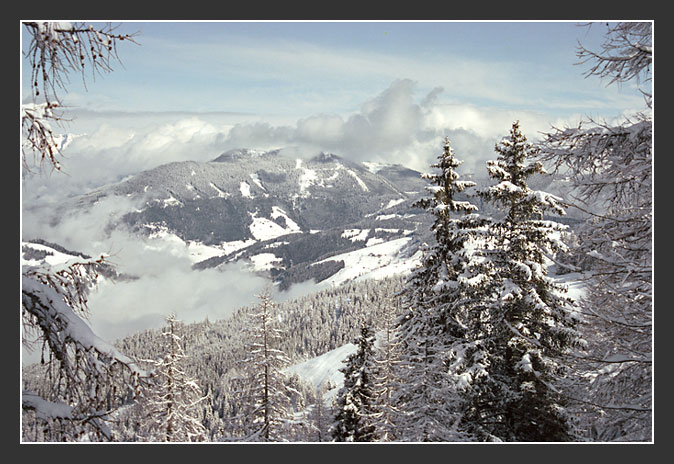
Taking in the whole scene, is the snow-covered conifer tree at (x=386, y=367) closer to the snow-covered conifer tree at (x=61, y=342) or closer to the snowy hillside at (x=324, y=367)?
the snow-covered conifer tree at (x=61, y=342)

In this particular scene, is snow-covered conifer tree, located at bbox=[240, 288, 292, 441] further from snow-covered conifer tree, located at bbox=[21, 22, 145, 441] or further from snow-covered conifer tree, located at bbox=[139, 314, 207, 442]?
snow-covered conifer tree, located at bbox=[21, 22, 145, 441]

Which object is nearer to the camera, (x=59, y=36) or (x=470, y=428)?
(x=59, y=36)

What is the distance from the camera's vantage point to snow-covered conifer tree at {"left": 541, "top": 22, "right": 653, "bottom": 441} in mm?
6656

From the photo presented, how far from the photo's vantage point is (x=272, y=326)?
1758 cm

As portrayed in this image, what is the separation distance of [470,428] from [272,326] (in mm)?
9240

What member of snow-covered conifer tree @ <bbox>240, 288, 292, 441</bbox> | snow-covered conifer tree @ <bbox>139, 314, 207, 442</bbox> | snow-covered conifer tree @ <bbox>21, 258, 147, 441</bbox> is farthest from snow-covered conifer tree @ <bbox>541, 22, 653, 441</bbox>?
snow-covered conifer tree @ <bbox>139, 314, 207, 442</bbox>

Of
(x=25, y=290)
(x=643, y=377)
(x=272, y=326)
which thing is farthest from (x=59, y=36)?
(x=272, y=326)

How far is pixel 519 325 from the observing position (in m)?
10.3

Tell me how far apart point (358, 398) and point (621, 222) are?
41.2ft

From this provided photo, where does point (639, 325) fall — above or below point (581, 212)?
below

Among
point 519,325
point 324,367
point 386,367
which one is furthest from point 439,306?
point 324,367

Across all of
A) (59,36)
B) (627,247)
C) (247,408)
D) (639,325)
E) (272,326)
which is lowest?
(247,408)

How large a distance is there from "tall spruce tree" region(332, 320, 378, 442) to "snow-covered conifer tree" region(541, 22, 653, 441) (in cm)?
1026

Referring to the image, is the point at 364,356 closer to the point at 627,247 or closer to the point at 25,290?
the point at 627,247
